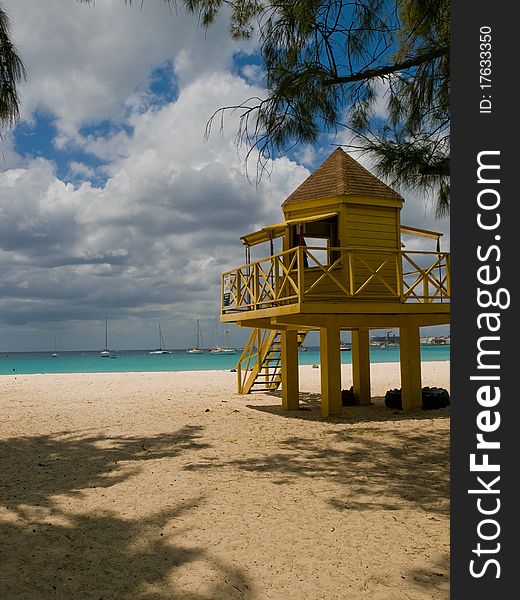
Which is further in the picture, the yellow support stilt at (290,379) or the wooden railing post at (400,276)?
the yellow support stilt at (290,379)

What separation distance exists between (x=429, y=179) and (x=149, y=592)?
7.38m

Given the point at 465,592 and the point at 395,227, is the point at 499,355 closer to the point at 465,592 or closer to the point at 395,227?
the point at 465,592

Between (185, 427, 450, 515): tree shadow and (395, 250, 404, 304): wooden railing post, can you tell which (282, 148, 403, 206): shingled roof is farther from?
(185, 427, 450, 515): tree shadow

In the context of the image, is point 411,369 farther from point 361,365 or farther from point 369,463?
point 369,463

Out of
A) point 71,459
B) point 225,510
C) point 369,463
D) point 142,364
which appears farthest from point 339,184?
point 142,364

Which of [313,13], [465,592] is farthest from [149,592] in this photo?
[313,13]

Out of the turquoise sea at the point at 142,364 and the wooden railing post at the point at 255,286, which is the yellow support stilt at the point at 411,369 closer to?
the wooden railing post at the point at 255,286

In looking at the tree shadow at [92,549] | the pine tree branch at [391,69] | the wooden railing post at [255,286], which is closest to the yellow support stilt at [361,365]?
the wooden railing post at [255,286]

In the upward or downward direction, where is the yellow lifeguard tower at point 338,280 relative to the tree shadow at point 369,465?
upward

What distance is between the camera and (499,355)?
2750mm

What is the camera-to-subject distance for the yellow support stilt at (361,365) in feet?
54.7

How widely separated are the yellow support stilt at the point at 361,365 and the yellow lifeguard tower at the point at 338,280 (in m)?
2.06

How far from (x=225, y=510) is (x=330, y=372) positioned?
7230mm

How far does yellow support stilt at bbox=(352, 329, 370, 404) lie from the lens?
16672mm
